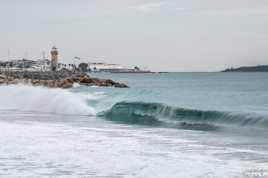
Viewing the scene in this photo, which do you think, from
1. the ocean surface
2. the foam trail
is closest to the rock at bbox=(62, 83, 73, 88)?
the foam trail

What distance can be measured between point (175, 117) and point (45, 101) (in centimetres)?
907

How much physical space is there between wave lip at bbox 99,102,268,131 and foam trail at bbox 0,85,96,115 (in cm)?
152

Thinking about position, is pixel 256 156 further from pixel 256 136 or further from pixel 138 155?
pixel 256 136

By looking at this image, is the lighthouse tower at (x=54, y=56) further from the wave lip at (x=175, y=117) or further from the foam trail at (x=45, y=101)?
the wave lip at (x=175, y=117)

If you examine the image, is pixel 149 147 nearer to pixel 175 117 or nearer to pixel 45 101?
pixel 175 117

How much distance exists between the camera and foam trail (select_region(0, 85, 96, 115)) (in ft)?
74.7

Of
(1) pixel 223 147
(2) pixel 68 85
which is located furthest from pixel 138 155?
(2) pixel 68 85

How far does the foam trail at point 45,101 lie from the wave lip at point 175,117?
1.52 meters

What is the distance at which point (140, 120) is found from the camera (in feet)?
60.5

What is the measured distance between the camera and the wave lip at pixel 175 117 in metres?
15.1

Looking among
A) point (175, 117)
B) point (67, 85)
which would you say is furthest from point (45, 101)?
point (67, 85)

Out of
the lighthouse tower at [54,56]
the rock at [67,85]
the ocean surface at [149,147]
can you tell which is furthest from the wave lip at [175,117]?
the lighthouse tower at [54,56]

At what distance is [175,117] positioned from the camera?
59.4 feet

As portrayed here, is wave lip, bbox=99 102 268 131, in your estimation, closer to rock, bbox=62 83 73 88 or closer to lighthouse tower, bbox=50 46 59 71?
rock, bbox=62 83 73 88
